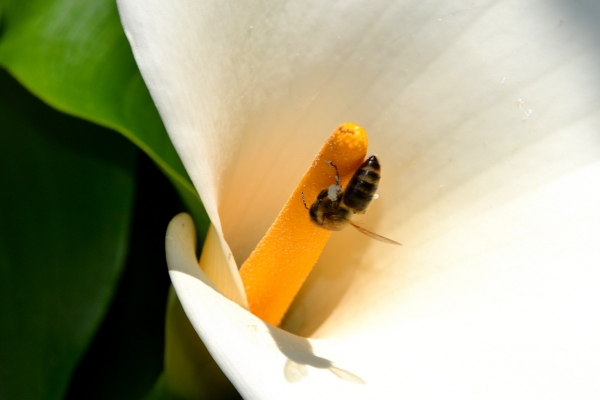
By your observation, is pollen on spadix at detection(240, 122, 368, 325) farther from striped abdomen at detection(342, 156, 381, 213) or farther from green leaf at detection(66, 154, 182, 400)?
green leaf at detection(66, 154, 182, 400)

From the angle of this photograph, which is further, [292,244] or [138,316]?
[138,316]

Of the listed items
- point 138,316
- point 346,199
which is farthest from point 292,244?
point 138,316

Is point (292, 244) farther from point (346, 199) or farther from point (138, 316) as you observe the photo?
point (138, 316)

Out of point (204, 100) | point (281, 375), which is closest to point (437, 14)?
point (204, 100)

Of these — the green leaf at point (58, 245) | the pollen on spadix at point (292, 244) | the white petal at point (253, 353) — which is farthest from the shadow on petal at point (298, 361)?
the green leaf at point (58, 245)

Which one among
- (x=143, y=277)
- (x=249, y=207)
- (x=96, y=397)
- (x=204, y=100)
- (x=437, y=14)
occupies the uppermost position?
(x=437, y=14)

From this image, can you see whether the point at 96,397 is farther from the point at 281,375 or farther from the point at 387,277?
the point at 281,375
